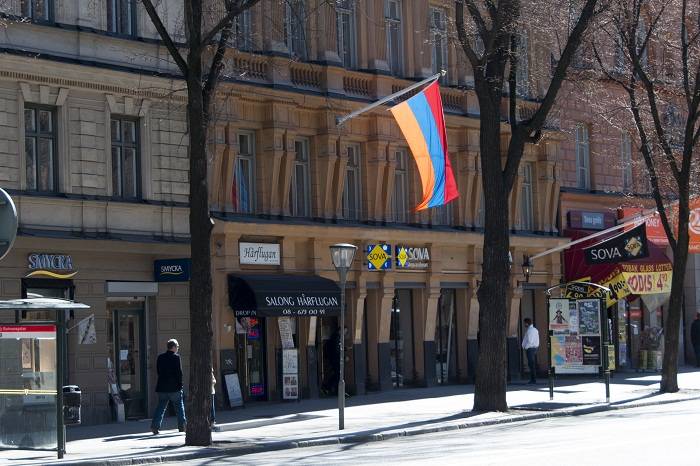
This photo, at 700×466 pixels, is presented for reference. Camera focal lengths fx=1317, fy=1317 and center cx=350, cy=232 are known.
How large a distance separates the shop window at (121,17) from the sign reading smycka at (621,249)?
16510mm

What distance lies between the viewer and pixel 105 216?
28.8 metres

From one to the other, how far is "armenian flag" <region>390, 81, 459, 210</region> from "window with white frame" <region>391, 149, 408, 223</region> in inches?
232

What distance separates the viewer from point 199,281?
22438mm

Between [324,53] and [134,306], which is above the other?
[324,53]

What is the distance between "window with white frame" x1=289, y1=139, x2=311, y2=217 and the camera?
34594 millimetres

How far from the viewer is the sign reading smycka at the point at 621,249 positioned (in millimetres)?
38531

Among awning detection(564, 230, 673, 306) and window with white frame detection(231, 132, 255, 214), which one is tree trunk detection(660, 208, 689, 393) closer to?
awning detection(564, 230, 673, 306)

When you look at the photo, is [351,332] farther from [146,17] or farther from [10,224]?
[10,224]

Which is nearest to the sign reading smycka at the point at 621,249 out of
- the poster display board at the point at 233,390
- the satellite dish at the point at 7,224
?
the poster display board at the point at 233,390

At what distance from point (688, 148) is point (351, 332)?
10283mm

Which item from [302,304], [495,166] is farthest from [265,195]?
[495,166]

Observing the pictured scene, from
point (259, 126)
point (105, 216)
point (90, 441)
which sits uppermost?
point (259, 126)

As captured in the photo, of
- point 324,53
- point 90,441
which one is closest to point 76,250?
point 90,441

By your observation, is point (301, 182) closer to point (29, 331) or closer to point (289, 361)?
point (289, 361)
